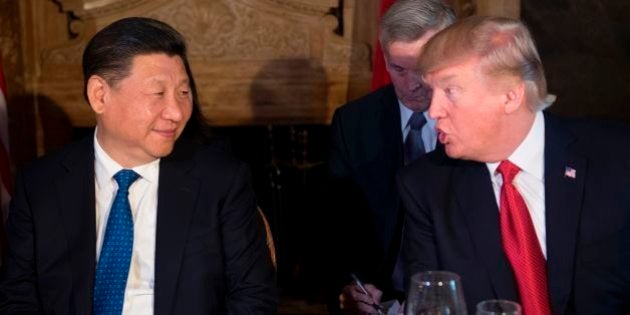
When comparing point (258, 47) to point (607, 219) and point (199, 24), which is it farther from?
point (607, 219)

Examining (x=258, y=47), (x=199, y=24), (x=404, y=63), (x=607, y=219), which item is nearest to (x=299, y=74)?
(x=258, y=47)

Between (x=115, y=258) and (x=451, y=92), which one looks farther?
(x=115, y=258)

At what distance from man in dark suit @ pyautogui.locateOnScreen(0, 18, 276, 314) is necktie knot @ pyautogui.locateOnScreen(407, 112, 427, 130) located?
75cm

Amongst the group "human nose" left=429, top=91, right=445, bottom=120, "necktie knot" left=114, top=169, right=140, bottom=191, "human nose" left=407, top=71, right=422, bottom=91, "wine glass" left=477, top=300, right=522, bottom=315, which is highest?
"human nose" left=407, top=71, right=422, bottom=91

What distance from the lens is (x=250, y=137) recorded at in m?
4.85

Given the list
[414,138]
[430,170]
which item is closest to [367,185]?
[414,138]

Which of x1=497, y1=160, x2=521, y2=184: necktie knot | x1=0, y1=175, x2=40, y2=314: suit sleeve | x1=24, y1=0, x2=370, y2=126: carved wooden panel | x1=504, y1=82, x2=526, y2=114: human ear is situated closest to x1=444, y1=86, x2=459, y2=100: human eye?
x1=504, y1=82, x2=526, y2=114: human ear

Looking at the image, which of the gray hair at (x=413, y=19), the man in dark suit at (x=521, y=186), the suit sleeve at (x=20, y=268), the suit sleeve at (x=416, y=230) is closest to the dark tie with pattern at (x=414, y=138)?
the gray hair at (x=413, y=19)

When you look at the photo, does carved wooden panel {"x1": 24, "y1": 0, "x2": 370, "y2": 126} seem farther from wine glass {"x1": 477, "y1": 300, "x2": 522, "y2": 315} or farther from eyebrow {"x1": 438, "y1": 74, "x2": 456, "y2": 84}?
wine glass {"x1": 477, "y1": 300, "x2": 522, "y2": 315}

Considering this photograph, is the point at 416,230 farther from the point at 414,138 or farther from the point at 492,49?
the point at 414,138

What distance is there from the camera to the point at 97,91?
2584 mm

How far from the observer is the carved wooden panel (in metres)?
4.62

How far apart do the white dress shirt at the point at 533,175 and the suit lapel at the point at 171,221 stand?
0.82 m

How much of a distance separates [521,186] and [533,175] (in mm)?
41
